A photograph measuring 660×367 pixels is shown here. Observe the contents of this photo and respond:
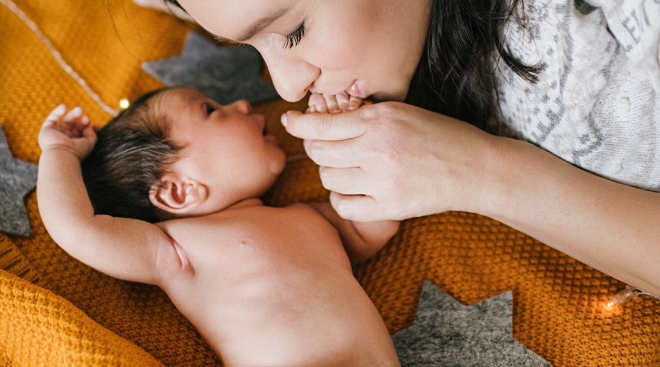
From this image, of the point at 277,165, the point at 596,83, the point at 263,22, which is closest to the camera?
the point at 263,22

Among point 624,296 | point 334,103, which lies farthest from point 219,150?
point 624,296

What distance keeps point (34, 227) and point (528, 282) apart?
3.75 ft

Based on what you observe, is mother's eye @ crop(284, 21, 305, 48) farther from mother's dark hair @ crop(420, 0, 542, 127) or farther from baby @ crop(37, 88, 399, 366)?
baby @ crop(37, 88, 399, 366)

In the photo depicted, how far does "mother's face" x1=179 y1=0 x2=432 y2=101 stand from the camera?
635 mm

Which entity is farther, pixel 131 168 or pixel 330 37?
pixel 131 168

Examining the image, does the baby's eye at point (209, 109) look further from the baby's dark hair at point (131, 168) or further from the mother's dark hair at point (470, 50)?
the mother's dark hair at point (470, 50)

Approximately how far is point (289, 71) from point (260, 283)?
42 centimetres

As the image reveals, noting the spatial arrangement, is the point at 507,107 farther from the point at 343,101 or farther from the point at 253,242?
the point at 253,242

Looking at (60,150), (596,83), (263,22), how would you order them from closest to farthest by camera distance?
1. (263,22)
2. (596,83)
3. (60,150)

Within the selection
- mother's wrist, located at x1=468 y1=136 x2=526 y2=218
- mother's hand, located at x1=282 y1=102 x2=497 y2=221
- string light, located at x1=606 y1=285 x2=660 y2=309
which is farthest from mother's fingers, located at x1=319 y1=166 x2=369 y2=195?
string light, located at x1=606 y1=285 x2=660 y2=309

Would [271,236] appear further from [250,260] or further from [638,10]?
[638,10]

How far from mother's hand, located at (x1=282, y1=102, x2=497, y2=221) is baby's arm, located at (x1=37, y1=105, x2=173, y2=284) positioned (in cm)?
44

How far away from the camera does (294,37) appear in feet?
2.29

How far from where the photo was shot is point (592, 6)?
2.32ft
